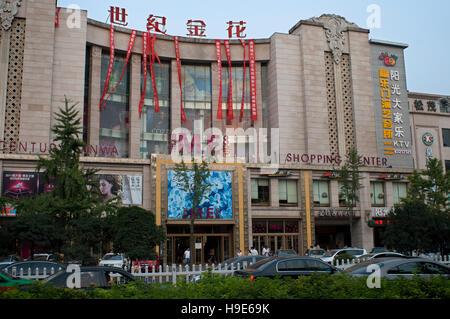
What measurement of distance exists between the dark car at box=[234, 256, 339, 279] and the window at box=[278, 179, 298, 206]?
2598cm

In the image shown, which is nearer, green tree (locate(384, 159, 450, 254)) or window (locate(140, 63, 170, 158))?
green tree (locate(384, 159, 450, 254))

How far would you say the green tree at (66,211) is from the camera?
22.1 metres

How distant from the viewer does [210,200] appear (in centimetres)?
3906

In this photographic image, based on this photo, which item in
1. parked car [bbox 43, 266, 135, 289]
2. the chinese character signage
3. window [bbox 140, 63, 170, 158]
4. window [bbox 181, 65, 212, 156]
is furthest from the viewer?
window [bbox 181, 65, 212, 156]

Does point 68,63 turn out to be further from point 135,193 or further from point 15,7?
point 135,193

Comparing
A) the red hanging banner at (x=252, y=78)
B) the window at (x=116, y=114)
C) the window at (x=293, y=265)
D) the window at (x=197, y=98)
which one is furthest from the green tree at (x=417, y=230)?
the window at (x=116, y=114)

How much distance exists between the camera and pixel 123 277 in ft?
43.3

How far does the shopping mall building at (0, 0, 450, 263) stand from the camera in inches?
1542

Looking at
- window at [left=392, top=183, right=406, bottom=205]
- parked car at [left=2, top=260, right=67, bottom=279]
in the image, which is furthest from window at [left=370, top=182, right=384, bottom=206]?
parked car at [left=2, top=260, right=67, bottom=279]

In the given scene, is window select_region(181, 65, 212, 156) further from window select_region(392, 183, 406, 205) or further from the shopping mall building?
window select_region(392, 183, 406, 205)

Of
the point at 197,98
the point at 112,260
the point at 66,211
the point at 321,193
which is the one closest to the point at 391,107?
the point at 321,193

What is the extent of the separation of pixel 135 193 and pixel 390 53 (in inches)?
1231

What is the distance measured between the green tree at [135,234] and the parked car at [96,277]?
26.8 feet
